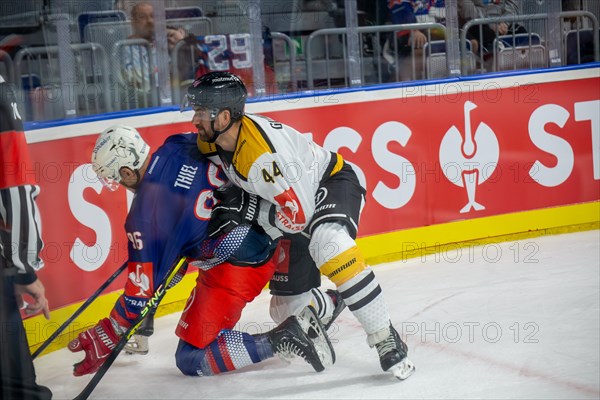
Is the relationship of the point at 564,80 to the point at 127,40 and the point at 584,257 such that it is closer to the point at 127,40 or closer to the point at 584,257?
the point at 584,257

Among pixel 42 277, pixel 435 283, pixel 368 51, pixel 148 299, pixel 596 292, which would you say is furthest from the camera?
pixel 368 51

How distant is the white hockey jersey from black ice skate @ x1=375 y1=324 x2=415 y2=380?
19.5 inches

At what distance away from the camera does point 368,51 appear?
4.97 meters

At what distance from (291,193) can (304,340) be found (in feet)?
1.75

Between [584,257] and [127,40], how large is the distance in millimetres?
2590

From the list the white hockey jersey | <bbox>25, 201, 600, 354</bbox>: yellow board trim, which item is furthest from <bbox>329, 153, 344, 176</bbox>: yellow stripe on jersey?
<bbox>25, 201, 600, 354</bbox>: yellow board trim

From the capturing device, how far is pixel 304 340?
3.07 m

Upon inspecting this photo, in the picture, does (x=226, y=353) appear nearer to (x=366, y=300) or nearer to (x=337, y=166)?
(x=366, y=300)

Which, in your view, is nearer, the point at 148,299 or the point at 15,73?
the point at 148,299

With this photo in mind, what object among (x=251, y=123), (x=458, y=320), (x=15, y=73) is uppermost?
(x=15, y=73)

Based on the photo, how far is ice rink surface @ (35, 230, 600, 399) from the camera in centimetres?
300

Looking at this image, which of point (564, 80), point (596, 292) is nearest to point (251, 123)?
point (596, 292)

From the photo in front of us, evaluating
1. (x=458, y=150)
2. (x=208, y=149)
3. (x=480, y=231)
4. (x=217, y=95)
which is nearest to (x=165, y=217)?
(x=208, y=149)

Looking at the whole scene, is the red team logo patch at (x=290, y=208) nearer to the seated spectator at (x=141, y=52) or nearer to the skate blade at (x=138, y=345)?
the skate blade at (x=138, y=345)
